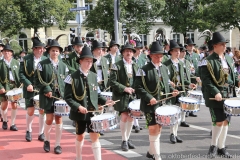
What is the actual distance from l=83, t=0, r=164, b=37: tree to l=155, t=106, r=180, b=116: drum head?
27580 millimetres

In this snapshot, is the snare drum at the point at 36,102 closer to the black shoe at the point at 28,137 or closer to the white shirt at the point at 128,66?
the black shoe at the point at 28,137

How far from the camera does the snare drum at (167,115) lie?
6379 millimetres

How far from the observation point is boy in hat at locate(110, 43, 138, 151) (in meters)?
8.07

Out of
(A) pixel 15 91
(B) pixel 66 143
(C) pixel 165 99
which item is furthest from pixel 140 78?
(A) pixel 15 91

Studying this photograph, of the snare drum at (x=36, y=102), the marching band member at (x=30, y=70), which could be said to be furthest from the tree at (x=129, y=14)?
the snare drum at (x=36, y=102)

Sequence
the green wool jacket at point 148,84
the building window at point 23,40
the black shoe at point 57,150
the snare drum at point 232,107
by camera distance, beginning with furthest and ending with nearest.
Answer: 1. the building window at point 23,40
2. the black shoe at point 57,150
3. the green wool jacket at point 148,84
4. the snare drum at point 232,107

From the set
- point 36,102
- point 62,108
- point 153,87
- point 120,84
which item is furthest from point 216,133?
point 36,102

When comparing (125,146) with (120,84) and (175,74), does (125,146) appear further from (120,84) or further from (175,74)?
(175,74)

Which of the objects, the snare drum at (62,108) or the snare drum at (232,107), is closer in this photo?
the snare drum at (232,107)

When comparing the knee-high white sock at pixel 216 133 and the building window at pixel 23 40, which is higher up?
the building window at pixel 23 40

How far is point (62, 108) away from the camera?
736 cm

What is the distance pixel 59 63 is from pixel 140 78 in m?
2.04

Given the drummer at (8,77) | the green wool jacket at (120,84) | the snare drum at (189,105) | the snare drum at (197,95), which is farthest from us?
the drummer at (8,77)

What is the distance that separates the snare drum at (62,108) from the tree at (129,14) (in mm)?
26842
